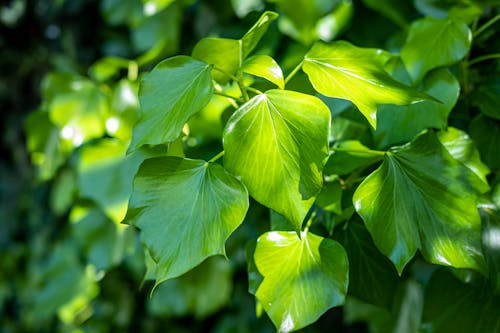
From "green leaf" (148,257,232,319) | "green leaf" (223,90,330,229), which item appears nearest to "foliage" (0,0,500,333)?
"green leaf" (223,90,330,229)

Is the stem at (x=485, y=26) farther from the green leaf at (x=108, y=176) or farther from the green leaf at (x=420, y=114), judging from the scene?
the green leaf at (x=108, y=176)

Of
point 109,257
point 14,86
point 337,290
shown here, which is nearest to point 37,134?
point 109,257

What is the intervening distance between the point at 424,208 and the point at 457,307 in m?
0.13

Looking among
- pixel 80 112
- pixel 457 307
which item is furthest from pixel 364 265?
pixel 80 112

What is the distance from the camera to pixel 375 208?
38 cm

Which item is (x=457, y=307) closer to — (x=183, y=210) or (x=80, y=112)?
(x=183, y=210)

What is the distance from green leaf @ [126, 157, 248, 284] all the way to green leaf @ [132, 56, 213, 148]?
0.02m

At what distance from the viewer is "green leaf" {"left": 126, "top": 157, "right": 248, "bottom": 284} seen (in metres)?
0.37

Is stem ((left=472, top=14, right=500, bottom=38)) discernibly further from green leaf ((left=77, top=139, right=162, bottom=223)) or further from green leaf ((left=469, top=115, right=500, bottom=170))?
green leaf ((left=77, top=139, right=162, bottom=223))

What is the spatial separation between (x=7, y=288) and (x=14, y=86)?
496 mm

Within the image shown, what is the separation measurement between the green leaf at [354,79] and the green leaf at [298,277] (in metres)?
0.11

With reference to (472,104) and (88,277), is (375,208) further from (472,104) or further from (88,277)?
(88,277)

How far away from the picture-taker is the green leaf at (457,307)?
17.7 inches

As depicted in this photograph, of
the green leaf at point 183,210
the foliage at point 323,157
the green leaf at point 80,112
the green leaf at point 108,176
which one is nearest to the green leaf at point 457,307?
the foliage at point 323,157
